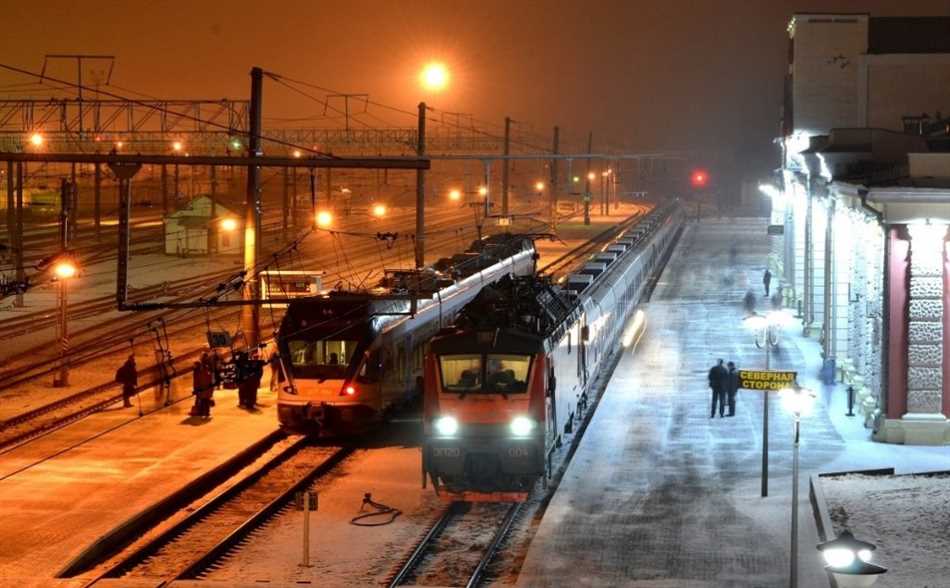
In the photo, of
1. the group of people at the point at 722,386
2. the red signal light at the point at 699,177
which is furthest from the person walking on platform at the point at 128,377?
the red signal light at the point at 699,177

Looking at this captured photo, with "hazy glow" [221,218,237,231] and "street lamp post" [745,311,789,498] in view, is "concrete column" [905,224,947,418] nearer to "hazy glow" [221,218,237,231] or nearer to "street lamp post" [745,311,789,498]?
"street lamp post" [745,311,789,498]

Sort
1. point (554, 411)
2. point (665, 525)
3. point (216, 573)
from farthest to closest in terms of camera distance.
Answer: point (554, 411), point (665, 525), point (216, 573)

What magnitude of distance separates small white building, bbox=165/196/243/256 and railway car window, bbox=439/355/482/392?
52.0 metres

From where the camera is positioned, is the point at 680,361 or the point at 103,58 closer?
the point at 680,361

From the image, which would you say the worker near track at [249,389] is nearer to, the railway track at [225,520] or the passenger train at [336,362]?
the passenger train at [336,362]

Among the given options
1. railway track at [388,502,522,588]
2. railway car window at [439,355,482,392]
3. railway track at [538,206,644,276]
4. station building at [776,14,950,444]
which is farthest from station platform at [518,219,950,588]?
railway track at [538,206,644,276]

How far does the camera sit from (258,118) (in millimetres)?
28688

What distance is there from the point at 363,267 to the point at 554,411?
4806cm

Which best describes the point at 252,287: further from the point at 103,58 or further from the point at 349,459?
the point at 103,58

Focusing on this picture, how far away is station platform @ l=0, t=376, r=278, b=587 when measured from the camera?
18016mm

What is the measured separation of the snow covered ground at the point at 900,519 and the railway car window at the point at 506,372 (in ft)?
15.9

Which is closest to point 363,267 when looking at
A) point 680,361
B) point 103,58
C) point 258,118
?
point 103,58

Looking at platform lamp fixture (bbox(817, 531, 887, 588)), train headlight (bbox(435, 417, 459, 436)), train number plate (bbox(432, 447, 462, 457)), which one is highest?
train headlight (bbox(435, 417, 459, 436))

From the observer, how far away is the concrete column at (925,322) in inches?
994
